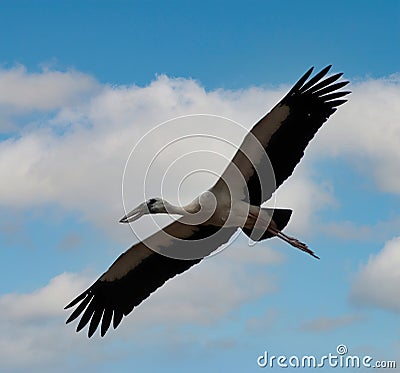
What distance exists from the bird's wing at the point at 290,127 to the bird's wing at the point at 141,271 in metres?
2.07

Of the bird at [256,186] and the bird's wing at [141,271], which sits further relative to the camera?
the bird's wing at [141,271]

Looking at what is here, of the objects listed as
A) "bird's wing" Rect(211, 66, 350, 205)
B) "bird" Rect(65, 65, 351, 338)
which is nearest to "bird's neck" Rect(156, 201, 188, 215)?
"bird" Rect(65, 65, 351, 338)

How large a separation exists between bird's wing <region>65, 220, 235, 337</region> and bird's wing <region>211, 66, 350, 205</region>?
6.80 feet

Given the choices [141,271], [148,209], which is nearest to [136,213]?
[148,209]

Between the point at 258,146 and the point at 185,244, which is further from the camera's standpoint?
the point at 185,244

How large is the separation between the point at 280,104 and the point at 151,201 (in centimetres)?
319

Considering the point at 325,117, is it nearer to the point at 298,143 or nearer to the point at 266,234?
the point at 298,143

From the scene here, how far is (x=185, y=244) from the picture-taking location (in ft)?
64.1

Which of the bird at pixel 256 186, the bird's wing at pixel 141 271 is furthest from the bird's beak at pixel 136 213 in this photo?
the bird's wing at pixel 141 271

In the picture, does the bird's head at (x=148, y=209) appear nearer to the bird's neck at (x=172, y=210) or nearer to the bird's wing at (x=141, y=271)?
the bird's neck at (x=172, y=210)

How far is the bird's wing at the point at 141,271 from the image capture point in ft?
63.1

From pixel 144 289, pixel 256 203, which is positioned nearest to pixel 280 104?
pixel 256 203

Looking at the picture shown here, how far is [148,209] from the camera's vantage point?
1814 centimetres

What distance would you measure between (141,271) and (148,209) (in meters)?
2.19
